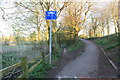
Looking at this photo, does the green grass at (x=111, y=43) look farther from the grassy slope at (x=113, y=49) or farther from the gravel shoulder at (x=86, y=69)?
the gravel shoulder at (x=86, y=69)

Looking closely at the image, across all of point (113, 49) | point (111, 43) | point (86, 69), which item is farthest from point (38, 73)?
point (111, 43)

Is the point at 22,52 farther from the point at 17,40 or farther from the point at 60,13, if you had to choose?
the point at 60,13

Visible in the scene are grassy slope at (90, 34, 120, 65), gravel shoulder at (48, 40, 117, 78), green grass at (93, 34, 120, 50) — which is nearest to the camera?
gravel shoulder at (48, 40, 117, 78)

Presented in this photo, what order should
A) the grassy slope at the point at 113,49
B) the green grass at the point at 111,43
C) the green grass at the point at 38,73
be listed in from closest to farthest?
the green grass at the point at 38,73
the grassy slope at the point at 113,49
the green grass at the point at 111,43

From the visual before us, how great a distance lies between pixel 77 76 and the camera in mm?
4066

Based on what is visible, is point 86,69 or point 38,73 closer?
point 38,73

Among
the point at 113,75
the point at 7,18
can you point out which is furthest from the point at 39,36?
the point at 113,75

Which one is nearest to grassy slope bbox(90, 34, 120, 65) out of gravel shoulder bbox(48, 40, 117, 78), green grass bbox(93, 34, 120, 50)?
green grass bbox(93, 34, 120, 50)

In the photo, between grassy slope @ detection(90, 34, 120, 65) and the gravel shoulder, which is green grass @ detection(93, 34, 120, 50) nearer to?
grassy slope @ detection(90, 34, 120, 65)

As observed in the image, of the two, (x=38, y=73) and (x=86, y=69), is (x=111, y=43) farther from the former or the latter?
(x=38, y=73)

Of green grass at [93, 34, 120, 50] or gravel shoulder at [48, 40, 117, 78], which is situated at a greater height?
green grass at [93, 34, 120, 50]

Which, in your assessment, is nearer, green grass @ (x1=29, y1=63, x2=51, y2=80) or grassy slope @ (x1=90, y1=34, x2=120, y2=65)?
green grass @ (x1=29, y1=63, x2=51, y2=80)

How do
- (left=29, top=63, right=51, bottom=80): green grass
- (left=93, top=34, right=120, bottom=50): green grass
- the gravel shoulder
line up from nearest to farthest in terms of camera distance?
(left=29, top=63, right=51, bottom=80): green grass < the gravel shoulder < (left=93, top=34, right=120, bottom=50): green grass

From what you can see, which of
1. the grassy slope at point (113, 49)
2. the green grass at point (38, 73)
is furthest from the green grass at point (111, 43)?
the green grass at point (38, 73)
